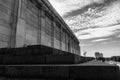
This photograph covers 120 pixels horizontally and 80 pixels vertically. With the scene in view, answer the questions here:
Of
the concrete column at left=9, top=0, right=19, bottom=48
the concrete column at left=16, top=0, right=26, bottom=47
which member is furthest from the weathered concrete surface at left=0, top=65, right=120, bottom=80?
the concrete column at left=16, top=0, right=26, bottom=47

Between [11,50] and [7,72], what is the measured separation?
2.06m

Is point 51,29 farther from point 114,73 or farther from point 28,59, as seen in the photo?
point 114,73

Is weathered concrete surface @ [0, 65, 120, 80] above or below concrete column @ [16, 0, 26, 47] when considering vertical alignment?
below

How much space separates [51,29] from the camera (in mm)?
16344

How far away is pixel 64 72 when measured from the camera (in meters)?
2.87

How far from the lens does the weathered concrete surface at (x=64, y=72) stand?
2.59 meters

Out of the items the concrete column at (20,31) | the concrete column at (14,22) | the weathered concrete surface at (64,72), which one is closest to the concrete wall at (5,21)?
the concrete column at (14,22)

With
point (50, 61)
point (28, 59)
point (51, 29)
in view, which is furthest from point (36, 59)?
point (51, 29)

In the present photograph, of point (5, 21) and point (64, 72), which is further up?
point (5, 21)

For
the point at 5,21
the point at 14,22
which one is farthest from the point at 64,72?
the point at 14,22

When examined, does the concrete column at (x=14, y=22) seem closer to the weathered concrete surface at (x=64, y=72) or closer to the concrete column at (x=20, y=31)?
the concrete column at (x=20, y=31)

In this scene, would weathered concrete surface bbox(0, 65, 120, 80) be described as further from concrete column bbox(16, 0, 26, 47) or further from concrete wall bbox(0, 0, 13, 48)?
concrete column bbox(16, 0, 26, 47)

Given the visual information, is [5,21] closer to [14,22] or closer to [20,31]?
[14,22]

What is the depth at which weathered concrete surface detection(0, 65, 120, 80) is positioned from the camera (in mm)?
2594
